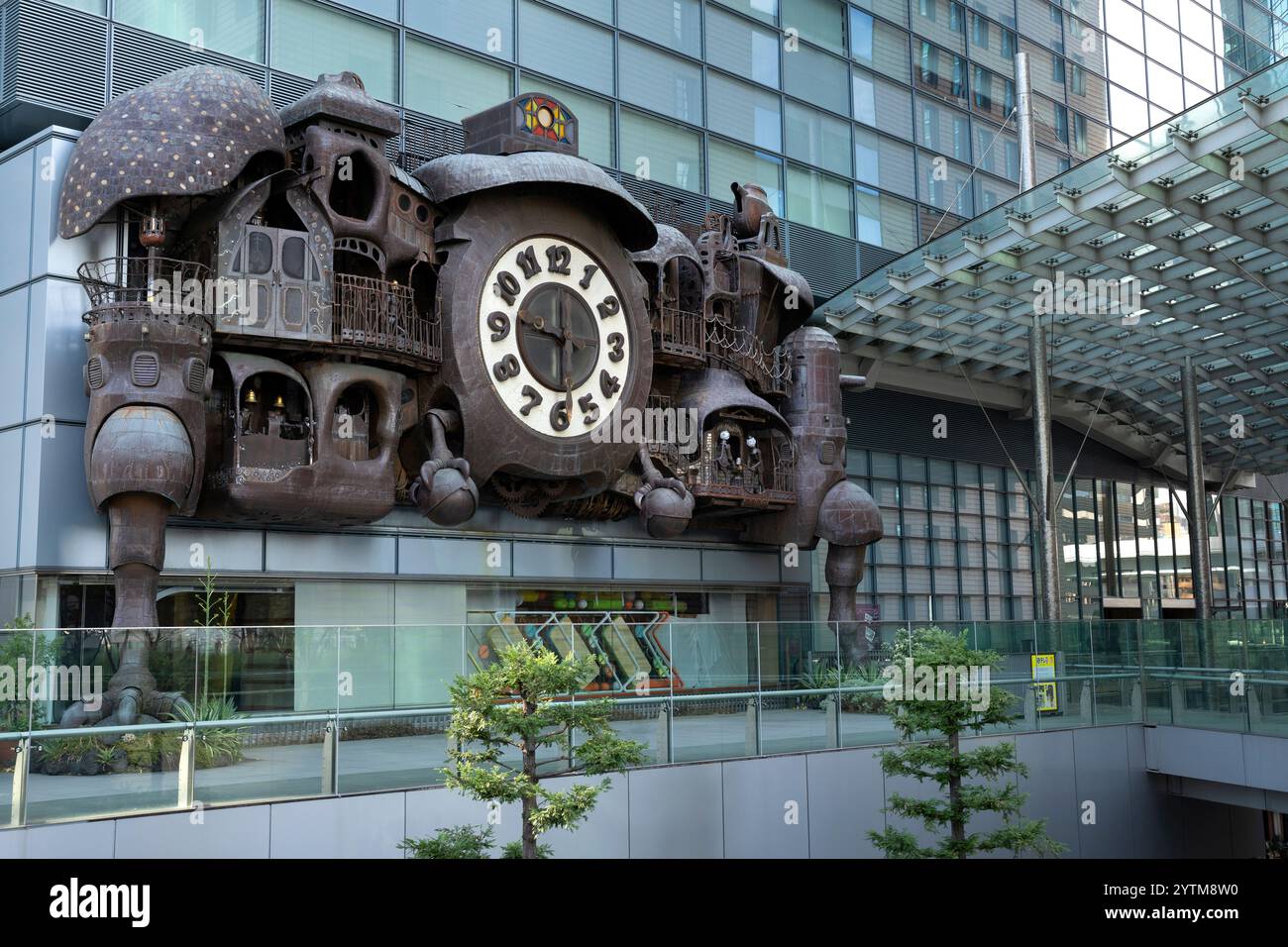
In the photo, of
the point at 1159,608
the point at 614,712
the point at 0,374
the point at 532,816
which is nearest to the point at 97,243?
the point at 0,374

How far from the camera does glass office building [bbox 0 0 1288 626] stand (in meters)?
23.7

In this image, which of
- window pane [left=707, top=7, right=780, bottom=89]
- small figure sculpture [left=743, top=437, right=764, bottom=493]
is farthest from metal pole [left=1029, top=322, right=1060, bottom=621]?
window pane [left=707, top=7, right=780, bottom=89]

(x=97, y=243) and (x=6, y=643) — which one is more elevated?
(x=97, y=243)

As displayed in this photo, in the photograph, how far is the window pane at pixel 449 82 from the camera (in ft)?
94.9

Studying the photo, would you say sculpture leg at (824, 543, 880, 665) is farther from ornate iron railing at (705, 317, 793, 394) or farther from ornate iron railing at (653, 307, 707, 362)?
ornate iron railing at (653, 307, 707, 362)

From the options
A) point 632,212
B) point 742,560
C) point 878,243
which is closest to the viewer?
point 632,212

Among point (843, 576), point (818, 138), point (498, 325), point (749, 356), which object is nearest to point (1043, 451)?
point (843, 576)

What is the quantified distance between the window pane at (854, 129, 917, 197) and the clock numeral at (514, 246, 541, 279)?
56.9 feet

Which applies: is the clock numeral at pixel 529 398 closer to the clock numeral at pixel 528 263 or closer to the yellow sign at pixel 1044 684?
the clock numeral at pixel 528 263

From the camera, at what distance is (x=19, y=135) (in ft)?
79.0

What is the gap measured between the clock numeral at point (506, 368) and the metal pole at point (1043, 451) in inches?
688

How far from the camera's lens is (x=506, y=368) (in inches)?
974
